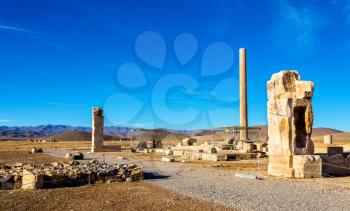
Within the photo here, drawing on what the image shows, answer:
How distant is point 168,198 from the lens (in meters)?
10.4

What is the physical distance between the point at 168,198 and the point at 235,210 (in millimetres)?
2314

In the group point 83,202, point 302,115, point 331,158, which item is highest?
point 302,115

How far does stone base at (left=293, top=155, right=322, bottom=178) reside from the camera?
46.8 ft

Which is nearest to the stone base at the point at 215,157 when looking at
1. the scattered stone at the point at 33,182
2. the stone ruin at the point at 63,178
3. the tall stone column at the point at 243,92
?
the stone ruin at the point at 63,178

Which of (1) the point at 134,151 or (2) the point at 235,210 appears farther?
(1) the point at 134,151

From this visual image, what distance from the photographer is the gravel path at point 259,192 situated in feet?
30.5

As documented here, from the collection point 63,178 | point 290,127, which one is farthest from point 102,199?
point 290,127

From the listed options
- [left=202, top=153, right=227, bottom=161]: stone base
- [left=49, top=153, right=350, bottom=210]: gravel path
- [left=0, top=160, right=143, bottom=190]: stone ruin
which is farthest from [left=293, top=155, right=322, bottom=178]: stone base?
[left=202, top=153, right=227, bottom=161]: stone base

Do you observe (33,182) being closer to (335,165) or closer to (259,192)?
(259,192)

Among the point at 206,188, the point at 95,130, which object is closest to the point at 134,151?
the point at 95,130

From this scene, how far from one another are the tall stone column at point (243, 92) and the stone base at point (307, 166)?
76.8 ft

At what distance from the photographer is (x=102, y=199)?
10.3m

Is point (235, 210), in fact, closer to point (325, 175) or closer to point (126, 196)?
point (126, 196)

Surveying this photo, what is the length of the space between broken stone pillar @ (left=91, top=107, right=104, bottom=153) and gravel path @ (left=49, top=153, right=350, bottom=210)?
21.6 m
